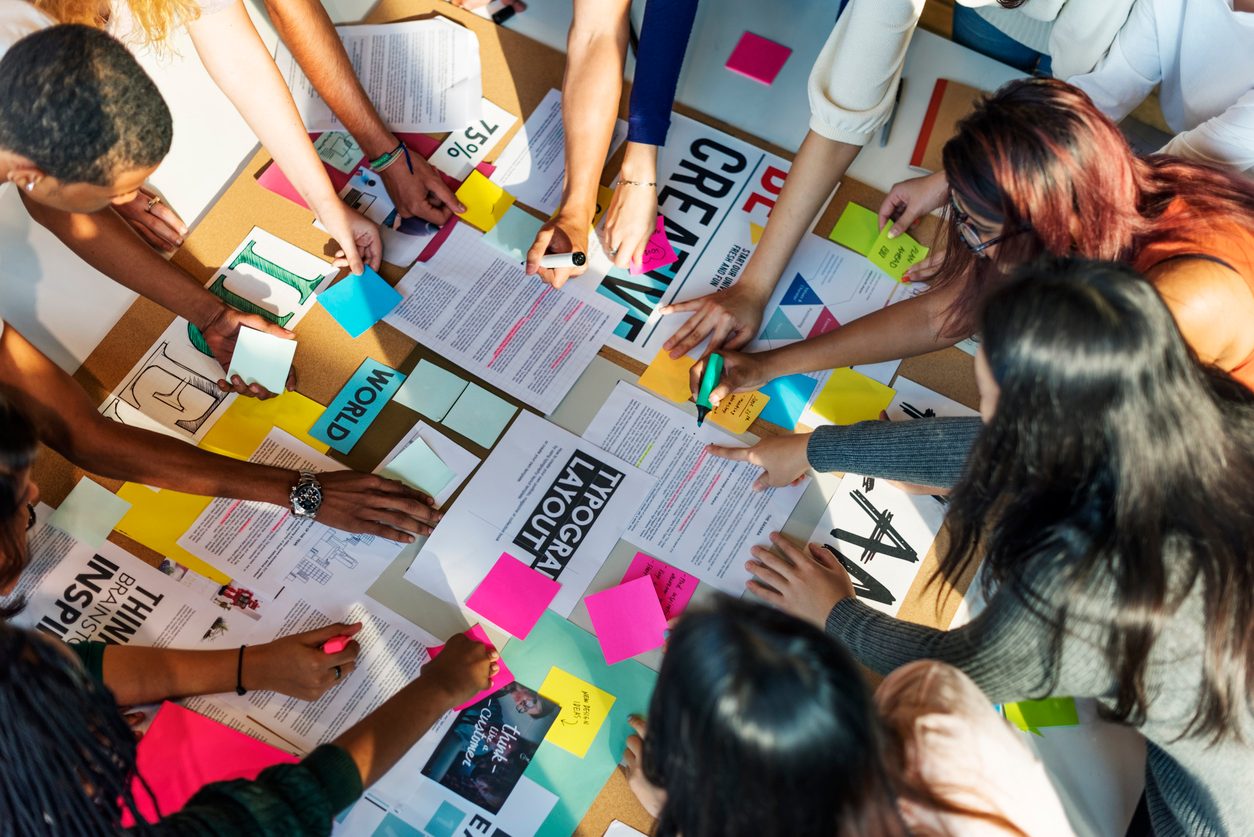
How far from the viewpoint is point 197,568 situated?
1.30 metres

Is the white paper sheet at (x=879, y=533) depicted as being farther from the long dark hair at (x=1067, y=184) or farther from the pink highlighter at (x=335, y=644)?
the pink highlighter at (x=335, y=644)

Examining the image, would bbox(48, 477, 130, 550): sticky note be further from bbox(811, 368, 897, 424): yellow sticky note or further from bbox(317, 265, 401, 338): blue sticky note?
bbox(811, 368, 897, 424): yellow sticky note

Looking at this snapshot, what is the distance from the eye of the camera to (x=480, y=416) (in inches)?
54.8

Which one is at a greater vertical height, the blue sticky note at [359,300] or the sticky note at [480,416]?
the blue sticky note at [359,300]

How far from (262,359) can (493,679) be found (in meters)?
0.58

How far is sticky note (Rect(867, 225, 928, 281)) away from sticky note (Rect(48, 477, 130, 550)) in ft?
3.85

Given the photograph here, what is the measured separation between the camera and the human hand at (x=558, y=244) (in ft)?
4.77

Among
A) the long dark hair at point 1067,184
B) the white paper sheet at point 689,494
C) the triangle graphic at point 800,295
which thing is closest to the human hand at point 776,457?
the white paper sheet at point 689,494

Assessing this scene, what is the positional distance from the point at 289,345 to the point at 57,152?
464 mm

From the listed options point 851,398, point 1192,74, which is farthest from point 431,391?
point 1192,74

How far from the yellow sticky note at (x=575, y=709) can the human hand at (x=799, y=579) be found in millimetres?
256

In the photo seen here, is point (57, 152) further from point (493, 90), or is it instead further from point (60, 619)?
point (493, 90)

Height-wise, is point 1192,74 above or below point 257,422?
above

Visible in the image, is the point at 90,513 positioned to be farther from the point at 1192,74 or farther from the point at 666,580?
the point at 1192,74
